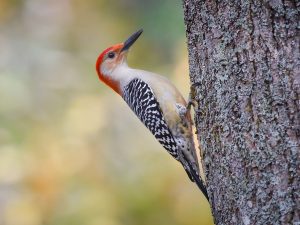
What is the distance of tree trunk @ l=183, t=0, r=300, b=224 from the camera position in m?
3.31

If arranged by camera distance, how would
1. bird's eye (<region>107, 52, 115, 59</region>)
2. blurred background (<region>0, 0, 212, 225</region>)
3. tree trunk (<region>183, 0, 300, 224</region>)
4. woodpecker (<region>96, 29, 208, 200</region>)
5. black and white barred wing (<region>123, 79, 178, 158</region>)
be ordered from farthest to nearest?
blurred background (<region>0, 0, 212, 225</region>) → bird's eye (<region>107, 52, 115, 59</region>) → black and white barred wing (<region>123, 79, 178, 158</region>) → woodpecker (<region>96, 29, 208, 200</region>) → tree trunk (<region>183, 0, 300, 224</region>)

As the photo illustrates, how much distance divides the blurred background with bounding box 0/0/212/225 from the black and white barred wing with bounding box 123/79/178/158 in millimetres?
1826

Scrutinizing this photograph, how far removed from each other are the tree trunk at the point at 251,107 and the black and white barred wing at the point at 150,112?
1722 millimetres

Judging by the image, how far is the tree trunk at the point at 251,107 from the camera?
3312mm

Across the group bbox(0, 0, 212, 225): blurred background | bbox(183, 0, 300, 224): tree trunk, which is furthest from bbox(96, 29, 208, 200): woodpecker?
bbox(0, 0, 212, 225): blurred background

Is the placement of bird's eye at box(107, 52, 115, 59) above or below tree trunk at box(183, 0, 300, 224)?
above

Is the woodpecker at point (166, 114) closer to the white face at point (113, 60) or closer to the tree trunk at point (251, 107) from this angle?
the white face at point (113, 60)

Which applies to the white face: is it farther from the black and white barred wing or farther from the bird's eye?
the black and white barred wing

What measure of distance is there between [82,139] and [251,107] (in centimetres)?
467

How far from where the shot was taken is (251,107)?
343cm

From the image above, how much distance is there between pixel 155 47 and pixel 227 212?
5883mm

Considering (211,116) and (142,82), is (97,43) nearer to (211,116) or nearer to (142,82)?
(142,82)

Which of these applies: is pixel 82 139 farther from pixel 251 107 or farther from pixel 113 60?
pixel 251 107

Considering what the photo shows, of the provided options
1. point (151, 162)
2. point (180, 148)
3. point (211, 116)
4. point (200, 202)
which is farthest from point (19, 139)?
point (211, 116)
